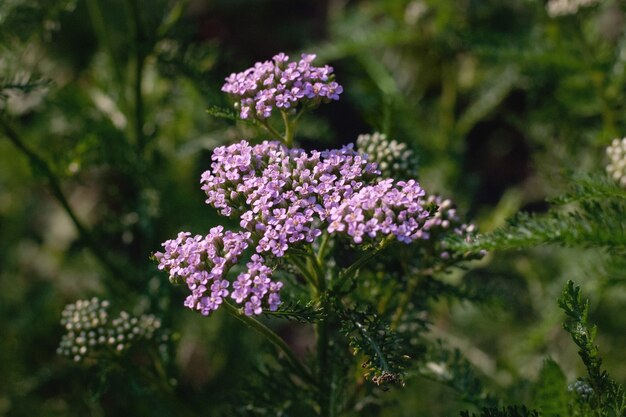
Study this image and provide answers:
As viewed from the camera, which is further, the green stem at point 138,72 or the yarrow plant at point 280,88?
the green stem at point 138,72

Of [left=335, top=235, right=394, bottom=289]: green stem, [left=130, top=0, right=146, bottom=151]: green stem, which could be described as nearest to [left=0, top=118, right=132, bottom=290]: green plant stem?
[left=130, top=0, right=146, bottom=151]: green stem

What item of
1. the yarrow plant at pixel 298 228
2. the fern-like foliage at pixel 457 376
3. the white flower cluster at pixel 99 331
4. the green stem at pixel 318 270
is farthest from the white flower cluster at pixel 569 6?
the white flower cluster at pixel 99 331

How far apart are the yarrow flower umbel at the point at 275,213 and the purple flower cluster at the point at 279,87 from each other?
14 centimetres

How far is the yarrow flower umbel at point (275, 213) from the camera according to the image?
1.74 meters

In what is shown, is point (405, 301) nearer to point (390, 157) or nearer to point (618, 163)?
point (390, 157)

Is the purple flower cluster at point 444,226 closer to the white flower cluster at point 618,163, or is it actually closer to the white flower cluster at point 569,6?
the white flower cluster at point 618,163

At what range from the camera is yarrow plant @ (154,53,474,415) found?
175 centimetres

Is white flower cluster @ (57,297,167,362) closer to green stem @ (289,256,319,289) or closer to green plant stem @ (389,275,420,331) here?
green stem @ (289,256,319,289)

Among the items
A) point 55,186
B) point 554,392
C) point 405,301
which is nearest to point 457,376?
point 405,301

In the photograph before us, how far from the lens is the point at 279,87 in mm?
2025

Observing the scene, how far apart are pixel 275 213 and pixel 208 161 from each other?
2773 millimetres

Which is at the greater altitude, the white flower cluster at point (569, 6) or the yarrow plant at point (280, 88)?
the white flower cluster at point (569, 6)

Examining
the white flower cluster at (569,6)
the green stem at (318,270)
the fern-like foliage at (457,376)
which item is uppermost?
the white flower cluster at (569,6)

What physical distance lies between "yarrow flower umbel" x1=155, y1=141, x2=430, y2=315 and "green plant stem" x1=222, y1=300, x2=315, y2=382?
0.06 m
